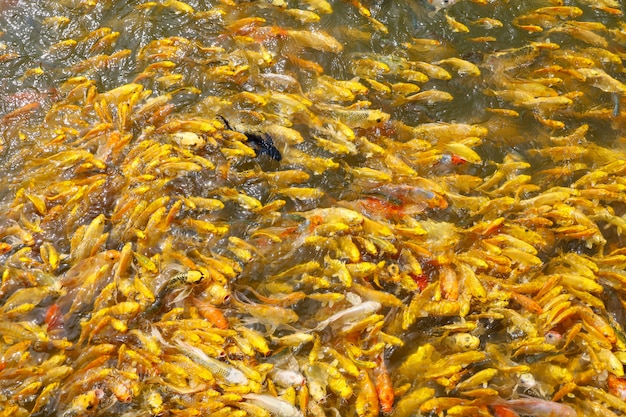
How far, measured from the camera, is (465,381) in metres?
3.71

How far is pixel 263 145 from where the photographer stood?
4766mm

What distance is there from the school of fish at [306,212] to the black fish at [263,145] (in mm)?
21

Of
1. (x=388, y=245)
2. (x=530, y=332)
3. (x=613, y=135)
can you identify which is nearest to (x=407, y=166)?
(x=388, y=245)

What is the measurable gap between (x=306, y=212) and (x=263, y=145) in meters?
0.76

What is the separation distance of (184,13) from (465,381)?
14.3ft

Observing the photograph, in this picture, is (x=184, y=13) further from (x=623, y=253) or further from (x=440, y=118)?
(x=623, y=253)

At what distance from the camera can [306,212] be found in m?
4.42

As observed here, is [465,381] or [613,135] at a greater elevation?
[613,135]

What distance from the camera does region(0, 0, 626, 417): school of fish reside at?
3.65m

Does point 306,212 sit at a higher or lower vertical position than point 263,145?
lower

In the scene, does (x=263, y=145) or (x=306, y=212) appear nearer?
(x=306, y=212)

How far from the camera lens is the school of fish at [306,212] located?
144 inches

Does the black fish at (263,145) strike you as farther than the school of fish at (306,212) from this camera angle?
Yes

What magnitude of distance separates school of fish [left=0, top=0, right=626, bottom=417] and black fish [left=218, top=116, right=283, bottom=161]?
0.8 inches
